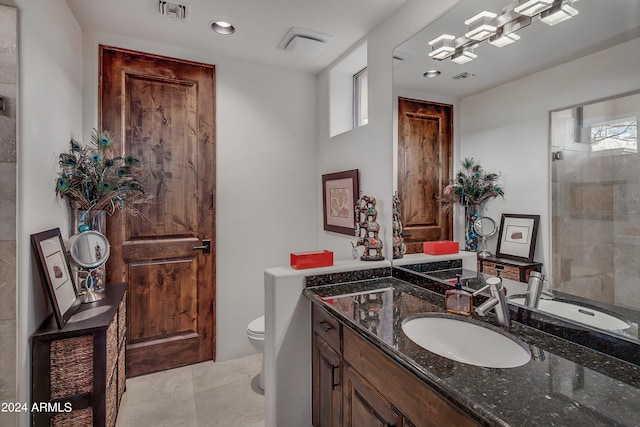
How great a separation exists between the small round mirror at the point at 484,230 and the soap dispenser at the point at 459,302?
0.26 m

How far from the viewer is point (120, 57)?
254 cm

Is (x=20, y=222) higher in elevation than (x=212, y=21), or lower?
lower

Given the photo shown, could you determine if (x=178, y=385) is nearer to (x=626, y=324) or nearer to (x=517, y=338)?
(x=517, y=338)

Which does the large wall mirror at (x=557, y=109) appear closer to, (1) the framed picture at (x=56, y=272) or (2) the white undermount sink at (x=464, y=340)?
(2) the white undermount sink at (x=464, y=340)

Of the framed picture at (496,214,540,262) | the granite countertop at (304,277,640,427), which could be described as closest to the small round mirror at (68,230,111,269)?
the granite countertop at (304,277,640,427)

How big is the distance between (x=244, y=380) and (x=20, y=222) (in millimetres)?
1824

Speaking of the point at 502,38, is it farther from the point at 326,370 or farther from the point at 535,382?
the point at 326,370

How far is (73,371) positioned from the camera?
5.46ft

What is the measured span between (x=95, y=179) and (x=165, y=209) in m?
0.65

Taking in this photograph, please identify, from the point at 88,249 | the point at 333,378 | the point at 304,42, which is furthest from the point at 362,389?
the point at 304,42

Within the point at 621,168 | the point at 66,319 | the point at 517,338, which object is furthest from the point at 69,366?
the point at 621,168

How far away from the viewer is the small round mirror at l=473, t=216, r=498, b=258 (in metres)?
1.63

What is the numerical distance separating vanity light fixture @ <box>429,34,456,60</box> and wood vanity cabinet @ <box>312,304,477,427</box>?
1.55 metres

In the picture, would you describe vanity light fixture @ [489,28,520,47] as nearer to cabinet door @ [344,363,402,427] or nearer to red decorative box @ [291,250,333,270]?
red decorative box @ [291,250,333,270]
